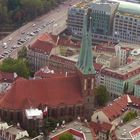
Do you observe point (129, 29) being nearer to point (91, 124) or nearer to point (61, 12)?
point (61, 12)

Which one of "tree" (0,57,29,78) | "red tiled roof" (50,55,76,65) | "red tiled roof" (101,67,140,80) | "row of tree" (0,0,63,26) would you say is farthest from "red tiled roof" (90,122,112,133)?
"row of tree" (0,0,63,26)

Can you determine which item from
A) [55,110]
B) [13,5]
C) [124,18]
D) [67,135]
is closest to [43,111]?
[55,110]

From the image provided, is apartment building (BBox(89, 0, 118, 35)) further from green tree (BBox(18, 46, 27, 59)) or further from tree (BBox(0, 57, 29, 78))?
tree (BBox(0, 57, 29, 78))

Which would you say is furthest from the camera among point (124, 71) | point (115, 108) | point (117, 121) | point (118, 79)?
point (124, 71)

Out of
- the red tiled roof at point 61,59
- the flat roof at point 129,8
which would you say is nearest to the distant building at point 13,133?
the red tiled roof at point 61,59

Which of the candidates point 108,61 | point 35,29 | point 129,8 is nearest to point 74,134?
point 108,61

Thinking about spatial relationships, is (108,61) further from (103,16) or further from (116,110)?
(103,16)

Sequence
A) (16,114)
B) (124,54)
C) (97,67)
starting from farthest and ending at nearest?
(124,54) → (97,67) → (16,114)
